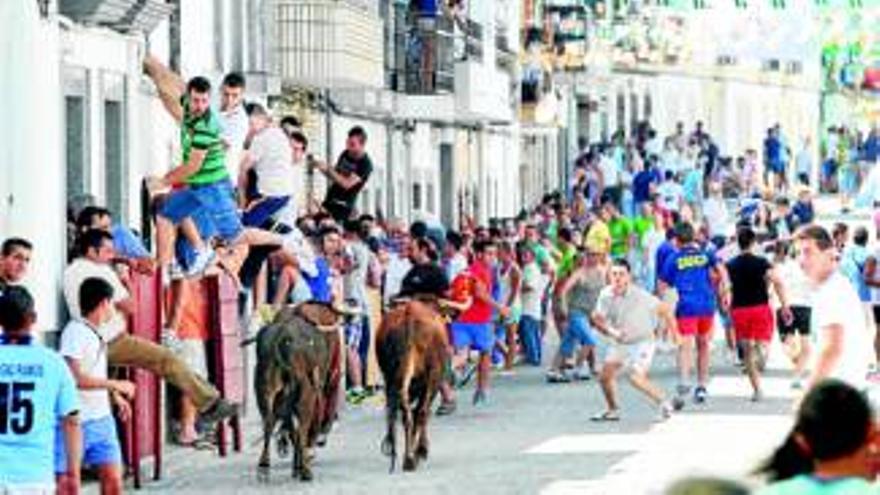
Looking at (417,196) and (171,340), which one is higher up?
(417,196)

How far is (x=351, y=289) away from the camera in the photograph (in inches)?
1384

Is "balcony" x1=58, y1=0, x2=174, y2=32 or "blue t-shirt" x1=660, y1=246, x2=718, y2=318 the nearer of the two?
"balcony" x1=58, y1=0, x2=174, y2=32

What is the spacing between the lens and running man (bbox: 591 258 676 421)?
104 feet

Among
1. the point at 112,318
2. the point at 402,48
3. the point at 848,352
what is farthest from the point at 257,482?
the point at 402,48

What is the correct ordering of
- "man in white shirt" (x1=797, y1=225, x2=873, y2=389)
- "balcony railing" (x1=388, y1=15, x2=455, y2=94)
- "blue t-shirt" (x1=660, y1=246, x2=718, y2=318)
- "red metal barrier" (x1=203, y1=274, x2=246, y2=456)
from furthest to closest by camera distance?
"balcony railing" (x1=388, y1=15, x2=455, y2=94), "blue t-shirt" (x1=660, y1=246, x2=718, y2=318), "red metal barrier" (x1=203, y1=274, x2=246, y2=456), "man in white shirt" (x1=797, y1=225, x2=873, y2=389)

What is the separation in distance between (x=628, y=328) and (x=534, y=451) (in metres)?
3.24

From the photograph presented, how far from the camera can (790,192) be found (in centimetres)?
8338

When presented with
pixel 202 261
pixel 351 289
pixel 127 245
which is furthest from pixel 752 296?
pixel 127 245

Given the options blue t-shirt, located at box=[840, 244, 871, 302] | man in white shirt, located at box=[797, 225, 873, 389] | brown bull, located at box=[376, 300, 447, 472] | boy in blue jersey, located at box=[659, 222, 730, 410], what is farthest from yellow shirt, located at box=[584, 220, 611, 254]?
man in white shirt, located at box=[797, 225, 873, 389]

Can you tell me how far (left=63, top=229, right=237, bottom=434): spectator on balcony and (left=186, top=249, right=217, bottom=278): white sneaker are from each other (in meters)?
3.86

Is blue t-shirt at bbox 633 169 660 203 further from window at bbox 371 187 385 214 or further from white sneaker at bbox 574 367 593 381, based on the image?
white sneaker at bbox 574 367 593 381

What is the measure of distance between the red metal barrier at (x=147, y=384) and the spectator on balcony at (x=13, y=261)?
4.06 m

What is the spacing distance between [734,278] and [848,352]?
1647 cm

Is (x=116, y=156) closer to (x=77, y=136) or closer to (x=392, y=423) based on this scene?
(x=77, y=136)
